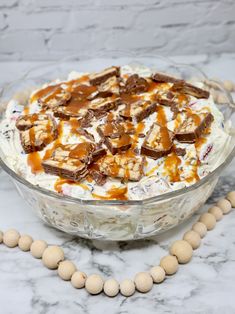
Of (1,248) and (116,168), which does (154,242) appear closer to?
(116,168)

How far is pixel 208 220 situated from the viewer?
2.70 meters

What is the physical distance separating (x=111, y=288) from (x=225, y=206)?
74 centimetres

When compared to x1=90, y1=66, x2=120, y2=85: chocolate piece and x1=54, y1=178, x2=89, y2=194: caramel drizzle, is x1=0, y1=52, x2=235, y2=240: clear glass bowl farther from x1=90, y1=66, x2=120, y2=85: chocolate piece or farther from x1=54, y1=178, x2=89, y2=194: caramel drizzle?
x1=90, y1=66, x2=120, y2=85: chocolate piece

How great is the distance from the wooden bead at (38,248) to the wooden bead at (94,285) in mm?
283

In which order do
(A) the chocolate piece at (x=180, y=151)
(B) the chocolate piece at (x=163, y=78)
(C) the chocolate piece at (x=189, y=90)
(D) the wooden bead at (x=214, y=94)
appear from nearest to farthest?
(A) the chocolate piece at (x=180, y=151) → (C) the chocolate piece at (x=189, y=90) → (B) the chocolate piece at (x=163, y=78) → (D) the wooden bead at (x=214, y=94)

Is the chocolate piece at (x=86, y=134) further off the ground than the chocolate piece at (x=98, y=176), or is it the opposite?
the chocolate piece at (x=86, y=134)

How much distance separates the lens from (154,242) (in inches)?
104

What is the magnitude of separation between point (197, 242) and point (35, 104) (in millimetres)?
1070

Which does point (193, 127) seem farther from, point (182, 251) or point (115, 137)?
point (182, 251)

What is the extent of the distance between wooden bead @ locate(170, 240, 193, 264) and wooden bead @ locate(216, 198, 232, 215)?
0.33 m

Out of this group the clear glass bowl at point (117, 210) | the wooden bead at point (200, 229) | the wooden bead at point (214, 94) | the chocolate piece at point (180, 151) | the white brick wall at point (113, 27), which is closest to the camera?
the clear glass bowl at point (117, 210)

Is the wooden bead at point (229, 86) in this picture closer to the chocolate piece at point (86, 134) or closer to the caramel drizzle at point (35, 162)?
the chocolate piece at point (86, 134)

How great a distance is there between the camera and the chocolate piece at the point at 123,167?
7.96ft

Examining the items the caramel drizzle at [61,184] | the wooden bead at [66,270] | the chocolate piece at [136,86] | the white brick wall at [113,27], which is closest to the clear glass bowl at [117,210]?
the caramel drizzle at [61,184]
